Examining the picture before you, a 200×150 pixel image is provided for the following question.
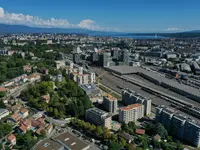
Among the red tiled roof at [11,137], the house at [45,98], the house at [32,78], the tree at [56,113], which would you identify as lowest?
the red tiled roof at [11,137]

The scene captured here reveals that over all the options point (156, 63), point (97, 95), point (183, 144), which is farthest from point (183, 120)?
point (156, 63)

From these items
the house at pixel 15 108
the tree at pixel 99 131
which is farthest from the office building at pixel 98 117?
the house at pixel 15 108

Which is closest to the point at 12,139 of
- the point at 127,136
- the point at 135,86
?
the point at 127,136

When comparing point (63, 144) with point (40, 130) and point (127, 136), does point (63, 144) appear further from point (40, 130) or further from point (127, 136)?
point (127, 136)

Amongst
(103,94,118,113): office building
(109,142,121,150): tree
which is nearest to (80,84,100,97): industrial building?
(103,94,118,113): office building

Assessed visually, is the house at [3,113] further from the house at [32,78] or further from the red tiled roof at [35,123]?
the house at [32,78]

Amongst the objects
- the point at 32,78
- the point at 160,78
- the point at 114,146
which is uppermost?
the point at 32,78

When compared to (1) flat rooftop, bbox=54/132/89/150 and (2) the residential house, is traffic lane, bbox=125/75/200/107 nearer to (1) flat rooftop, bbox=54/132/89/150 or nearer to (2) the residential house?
(1) flat rooftop, bbox=54/132/89/150

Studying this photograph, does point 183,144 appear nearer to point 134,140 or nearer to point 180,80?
point 134,140
